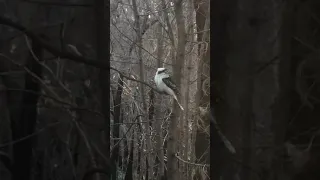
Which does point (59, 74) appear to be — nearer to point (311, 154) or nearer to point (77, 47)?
point (77, 47)

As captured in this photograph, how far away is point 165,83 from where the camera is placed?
145cm

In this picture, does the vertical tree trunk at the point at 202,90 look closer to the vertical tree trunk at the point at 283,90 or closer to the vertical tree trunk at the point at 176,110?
the vertical tree trunk at the point at 176,110

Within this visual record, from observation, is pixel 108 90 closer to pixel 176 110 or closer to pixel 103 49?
pixel 103 49

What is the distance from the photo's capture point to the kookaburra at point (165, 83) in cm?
144

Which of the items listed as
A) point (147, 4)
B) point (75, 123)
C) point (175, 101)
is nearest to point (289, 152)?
point (75, 123)

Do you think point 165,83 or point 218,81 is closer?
point 218,81

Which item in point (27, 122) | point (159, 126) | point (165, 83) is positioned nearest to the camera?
point (27, 122)

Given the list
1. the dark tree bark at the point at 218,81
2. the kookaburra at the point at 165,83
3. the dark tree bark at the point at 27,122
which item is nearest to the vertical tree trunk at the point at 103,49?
the dark tree bark at the point at 27,122

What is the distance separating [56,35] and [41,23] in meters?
0.04

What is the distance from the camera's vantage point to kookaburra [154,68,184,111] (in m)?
1.44

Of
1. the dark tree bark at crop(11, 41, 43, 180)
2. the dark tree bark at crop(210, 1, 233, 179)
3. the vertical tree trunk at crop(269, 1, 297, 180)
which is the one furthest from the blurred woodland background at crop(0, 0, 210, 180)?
the vertical tree trunk at crop(269, 1, 297, 180)

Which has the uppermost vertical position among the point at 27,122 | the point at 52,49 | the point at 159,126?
the point at 52,49

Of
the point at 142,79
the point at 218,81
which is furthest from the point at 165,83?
the point at 218,81

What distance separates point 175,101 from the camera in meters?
1.50
